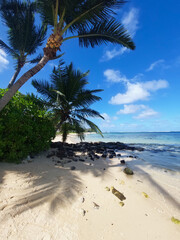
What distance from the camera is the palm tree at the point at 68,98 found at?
591 cm

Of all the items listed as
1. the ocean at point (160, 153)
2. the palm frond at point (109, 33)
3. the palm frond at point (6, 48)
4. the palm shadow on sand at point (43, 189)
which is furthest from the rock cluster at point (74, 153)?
the palm frond at point (6, 48)

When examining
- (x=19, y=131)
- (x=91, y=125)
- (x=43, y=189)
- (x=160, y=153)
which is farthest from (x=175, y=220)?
(x=160, y=153)

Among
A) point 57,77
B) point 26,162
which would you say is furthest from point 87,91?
point 26,162

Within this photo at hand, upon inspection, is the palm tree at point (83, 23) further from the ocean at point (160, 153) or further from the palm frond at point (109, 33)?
the ocean at point (160, 153)

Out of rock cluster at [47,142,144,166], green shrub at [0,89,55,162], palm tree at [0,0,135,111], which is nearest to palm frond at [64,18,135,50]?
palm tree at [0,0,135,111]

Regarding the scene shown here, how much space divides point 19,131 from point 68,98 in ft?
11.8

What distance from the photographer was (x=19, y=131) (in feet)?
9.95

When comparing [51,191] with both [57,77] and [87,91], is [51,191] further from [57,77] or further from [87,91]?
[57,77]

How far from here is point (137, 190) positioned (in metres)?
2.22

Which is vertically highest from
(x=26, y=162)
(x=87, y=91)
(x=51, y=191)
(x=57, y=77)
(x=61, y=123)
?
(x=57, y=77)

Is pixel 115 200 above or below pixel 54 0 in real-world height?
below

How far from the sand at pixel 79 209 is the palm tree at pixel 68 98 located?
3696 millimetres

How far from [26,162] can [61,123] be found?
10.4ft

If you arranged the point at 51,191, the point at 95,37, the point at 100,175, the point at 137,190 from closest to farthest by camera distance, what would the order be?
1. the point at 51,191
2. the point at 137,190
3. the point at 100,175
4. the point at 95,37
